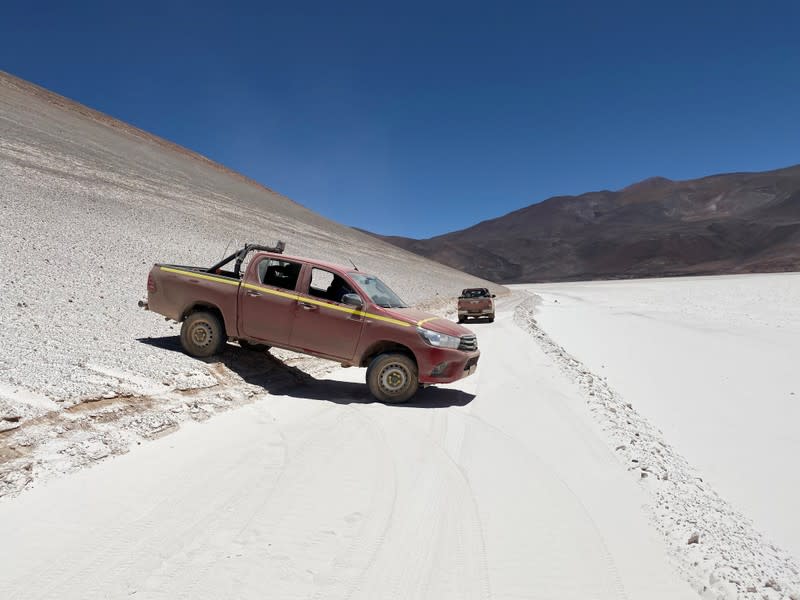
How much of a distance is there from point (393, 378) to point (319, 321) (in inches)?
54.0

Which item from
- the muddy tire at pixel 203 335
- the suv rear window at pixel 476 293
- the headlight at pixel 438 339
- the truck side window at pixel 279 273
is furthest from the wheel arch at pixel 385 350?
the suv rear window at pixel 476 293

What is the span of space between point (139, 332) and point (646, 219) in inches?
8463

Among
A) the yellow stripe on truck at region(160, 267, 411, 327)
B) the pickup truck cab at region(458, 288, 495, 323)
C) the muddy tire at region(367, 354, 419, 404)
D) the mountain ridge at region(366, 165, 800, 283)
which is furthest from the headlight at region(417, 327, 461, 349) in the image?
the mountain ridge at region(366, 165, 800, 283)

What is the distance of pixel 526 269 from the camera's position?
168m

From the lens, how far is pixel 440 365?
7.26m

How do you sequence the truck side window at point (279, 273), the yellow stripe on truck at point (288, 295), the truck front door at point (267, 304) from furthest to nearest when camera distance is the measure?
the truck side window at point (279, 273) → the truck front door at point (267, 304) → the yellow stripe on truck at point (288, 295)

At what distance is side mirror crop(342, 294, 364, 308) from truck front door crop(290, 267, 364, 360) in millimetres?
59

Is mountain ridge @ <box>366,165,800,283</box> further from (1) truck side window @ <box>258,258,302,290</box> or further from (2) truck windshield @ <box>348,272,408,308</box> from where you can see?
(1) truck side window @ <box>258,258,302,290</box>

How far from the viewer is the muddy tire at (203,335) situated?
8.03m

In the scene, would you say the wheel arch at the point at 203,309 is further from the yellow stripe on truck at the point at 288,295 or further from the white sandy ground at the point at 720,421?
the white sandy ground at the point at 720,421

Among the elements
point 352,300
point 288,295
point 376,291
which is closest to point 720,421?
point 376,291

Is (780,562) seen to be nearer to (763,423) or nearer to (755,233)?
(763,423)

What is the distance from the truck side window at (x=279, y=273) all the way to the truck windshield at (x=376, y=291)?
3.00 ft

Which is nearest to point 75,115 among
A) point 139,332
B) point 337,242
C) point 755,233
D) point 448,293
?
point 337,242
